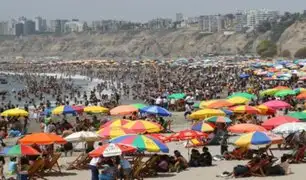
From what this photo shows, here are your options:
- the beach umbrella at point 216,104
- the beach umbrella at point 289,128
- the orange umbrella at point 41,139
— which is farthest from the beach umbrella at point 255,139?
the beach umbrella at point 216,104

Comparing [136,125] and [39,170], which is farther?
[136,125]

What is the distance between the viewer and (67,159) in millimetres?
17672

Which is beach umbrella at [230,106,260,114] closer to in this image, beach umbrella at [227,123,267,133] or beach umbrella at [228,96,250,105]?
beach umbrella at [228,96,250,105]

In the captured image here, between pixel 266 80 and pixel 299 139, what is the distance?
34.6m

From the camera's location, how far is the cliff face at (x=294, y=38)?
370ft

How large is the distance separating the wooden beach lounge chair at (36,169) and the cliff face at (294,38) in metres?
96.9

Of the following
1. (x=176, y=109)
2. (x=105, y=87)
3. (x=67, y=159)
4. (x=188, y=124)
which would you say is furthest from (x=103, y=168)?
(x=105, y=87)

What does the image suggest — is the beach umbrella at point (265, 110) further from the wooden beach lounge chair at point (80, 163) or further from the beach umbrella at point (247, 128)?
the wooden beach lounge chair at point (80, 163)

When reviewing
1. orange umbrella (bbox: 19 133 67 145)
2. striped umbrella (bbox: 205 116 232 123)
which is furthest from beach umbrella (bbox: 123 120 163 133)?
orange umbrella (bbox: 19 133 67 145)

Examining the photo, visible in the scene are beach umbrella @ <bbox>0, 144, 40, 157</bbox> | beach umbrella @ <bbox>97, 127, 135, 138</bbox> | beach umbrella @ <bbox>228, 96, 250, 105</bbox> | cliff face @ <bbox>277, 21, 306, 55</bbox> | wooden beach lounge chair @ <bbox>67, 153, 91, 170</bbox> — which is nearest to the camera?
beach umbrella @ <bbox>0, 144, 40, 157</bbox>

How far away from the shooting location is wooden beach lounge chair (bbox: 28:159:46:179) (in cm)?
1422

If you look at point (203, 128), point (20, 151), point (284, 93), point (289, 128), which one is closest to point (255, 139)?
point (289, 128)

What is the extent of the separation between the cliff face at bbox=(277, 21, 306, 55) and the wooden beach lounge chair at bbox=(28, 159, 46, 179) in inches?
3817

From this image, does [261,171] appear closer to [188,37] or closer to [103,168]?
[103,168]
